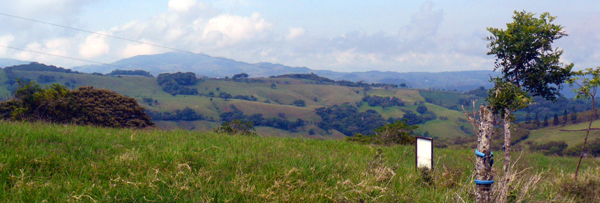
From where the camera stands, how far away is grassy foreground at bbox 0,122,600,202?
164 inches

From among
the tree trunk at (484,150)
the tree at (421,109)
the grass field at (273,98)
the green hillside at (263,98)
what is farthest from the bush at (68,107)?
the tree at (421,109)

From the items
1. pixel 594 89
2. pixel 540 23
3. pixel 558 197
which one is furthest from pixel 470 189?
pixel 540 23

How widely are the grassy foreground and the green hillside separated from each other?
70.7 metres

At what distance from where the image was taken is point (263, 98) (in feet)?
518

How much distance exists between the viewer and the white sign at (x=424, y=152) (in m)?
5.80

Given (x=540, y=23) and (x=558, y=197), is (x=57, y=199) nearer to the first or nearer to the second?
(x=558, y=197)

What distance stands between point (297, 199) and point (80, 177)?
2.71m

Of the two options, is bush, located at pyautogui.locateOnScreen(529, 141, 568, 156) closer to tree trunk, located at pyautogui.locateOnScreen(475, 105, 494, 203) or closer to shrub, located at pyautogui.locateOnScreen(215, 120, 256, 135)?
shrub, located at pyautogui.locateOnScreen(215, 120, 256, 135)

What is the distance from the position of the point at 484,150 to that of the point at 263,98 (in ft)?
509

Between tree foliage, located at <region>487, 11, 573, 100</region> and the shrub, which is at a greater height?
tree foliage, located at <region>487, 11, 573, 100</region>

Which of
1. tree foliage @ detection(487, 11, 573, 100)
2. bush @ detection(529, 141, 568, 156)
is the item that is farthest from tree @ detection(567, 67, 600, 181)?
bush @ detection(529, 141, 568, 156)

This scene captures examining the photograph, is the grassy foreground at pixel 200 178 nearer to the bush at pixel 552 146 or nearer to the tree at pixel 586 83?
the tree at pixel 586 83

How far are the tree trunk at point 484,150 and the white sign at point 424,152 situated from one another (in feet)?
5.70

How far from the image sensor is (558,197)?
518 cm
